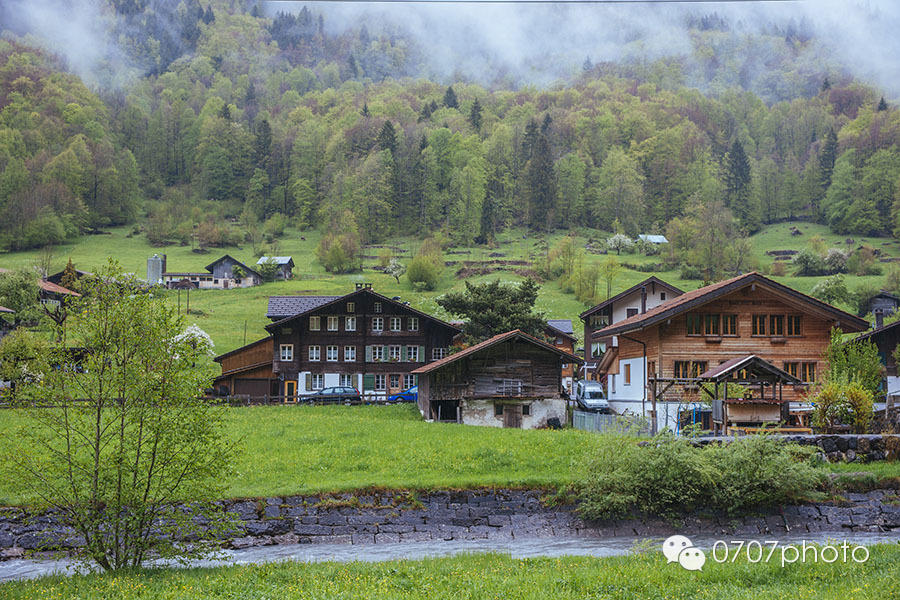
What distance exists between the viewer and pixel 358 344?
212ft

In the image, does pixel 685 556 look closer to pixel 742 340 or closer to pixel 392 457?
pixel 392 457

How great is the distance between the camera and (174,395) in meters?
18.3

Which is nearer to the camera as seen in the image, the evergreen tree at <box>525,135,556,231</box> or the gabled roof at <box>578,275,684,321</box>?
the gabled roof at <box>578,275,684,321</box>

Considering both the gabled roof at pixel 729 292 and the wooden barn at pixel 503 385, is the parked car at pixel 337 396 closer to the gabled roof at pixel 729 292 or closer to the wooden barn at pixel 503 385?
the wooden barn at pixel 503 385

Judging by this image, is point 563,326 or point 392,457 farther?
point 563,326

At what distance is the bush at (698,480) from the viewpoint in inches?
1023

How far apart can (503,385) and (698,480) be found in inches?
912

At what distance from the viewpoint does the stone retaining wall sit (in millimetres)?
25641

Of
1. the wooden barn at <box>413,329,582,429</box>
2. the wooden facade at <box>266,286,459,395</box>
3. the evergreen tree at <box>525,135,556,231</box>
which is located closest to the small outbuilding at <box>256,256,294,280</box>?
the evergreen tree at <box>525,135,556,231</box>

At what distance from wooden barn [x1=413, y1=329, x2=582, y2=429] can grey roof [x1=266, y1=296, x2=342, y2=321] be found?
81.0ft

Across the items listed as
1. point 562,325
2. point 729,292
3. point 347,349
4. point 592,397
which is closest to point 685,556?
point 729,292

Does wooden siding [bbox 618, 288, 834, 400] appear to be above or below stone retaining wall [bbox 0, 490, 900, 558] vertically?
above

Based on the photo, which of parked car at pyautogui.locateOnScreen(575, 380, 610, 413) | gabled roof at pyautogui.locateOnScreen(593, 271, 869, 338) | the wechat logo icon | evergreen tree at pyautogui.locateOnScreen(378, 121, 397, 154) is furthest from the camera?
evergreen tree at pyautogui.locateOnScreen(378, 121, 397, 154)

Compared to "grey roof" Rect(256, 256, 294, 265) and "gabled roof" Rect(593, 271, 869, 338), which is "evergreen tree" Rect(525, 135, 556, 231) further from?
"gabled roof" Rect(593, 271, 869, 338)
